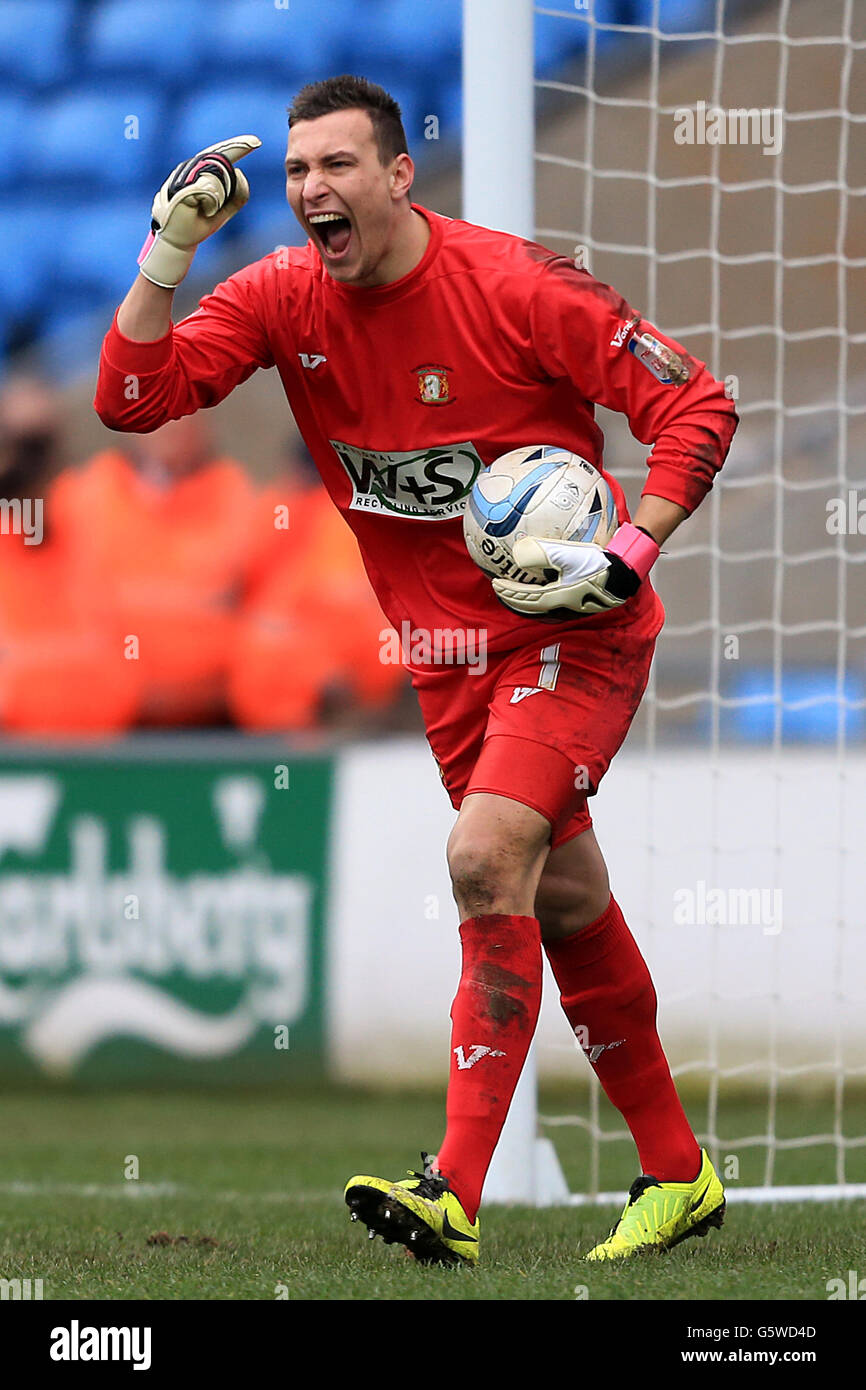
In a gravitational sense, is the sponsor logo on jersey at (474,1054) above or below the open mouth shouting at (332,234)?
below

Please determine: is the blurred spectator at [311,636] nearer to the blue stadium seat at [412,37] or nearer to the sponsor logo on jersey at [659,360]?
the blue stadium seat at [412,37]

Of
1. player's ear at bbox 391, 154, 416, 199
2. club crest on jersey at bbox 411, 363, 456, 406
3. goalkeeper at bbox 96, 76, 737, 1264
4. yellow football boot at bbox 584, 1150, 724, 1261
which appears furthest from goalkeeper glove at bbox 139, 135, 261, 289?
yellow football boot at bbox 584, 1150, 724, 1261

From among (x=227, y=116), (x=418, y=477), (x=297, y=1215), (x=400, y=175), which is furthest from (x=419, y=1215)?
(x=227, y=116)

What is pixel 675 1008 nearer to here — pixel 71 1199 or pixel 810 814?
pixel 810 814

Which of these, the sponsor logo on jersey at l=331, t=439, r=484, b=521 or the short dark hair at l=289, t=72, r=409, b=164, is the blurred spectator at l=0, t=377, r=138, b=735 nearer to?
the sponsor logo on jersey at l=331, t=439, r=484, b=521

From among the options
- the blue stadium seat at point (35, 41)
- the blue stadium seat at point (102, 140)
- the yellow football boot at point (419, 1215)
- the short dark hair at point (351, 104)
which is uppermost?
the blue stadium seat at point (35, 41)

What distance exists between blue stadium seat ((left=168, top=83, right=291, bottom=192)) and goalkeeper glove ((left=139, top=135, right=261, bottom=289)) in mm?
5635

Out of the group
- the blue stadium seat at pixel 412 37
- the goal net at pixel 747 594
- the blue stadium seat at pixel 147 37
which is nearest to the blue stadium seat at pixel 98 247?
the blue stadium seat at pixel 147 37

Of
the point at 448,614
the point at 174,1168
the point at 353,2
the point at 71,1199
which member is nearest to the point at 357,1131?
the point at 174,1168

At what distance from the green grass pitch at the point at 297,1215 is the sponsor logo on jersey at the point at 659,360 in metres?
1.40

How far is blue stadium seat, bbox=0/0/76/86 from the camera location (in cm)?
865

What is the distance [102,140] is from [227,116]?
575mm

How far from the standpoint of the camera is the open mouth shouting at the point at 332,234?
118 inches

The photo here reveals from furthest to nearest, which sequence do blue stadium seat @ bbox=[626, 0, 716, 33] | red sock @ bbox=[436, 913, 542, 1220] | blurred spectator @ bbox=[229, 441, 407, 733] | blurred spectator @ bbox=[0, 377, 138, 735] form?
blue stadium seat @ bbox=[626, 0, 716, 33]
blurred spectator @ bbox=[0, 377, 138, 735]
blurred spectator @ bbox=[229, 441, 407, 733]
red sock @ bbox=[436, 913, 542, 1220]
